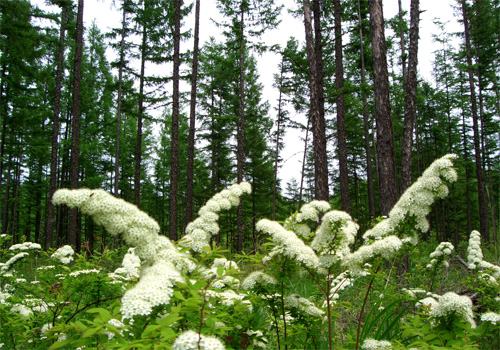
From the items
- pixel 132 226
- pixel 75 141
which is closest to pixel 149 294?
pixel 132 226

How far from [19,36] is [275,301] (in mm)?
15770

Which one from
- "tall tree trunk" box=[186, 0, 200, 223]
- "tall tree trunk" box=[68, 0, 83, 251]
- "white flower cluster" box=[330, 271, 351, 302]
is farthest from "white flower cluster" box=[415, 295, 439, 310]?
"tall tree trunk" box=[68, 0, 83, 251]

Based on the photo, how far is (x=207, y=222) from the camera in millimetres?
2602

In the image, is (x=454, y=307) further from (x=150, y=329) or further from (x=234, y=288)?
(x=150, y=329)

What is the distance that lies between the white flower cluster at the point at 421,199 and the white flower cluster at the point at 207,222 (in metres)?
1.23

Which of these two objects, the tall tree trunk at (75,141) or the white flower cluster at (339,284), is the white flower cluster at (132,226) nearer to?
the white flower cluster at (339,284)

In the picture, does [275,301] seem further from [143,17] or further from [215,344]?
[143,17]

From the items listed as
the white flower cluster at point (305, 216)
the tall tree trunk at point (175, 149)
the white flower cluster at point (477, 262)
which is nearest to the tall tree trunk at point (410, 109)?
the white flower cluster at point (477, 262)

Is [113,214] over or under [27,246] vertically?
over

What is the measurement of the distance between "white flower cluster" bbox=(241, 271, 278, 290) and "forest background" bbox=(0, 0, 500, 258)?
7144mm

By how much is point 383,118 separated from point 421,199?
4676 mm

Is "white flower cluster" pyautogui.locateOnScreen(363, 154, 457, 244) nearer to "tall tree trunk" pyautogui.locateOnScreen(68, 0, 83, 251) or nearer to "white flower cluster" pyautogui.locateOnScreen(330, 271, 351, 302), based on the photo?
"white flower cluster" pyautogui.locateOnScreen(330, 271, 351, 302)

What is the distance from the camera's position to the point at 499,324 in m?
1.98

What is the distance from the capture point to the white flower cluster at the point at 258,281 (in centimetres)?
229
